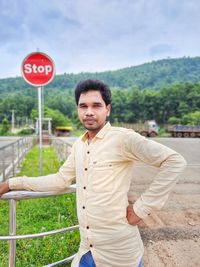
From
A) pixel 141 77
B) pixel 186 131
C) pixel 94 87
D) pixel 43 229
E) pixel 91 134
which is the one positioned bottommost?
pixel 186 131

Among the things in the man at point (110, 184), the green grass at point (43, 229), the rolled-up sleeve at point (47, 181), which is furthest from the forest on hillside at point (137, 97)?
the man at point (110, 184)

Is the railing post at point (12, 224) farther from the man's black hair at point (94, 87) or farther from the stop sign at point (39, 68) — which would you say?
the stop sign at point (39, 68)

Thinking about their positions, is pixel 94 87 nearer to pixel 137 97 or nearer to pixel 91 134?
pixel 91 134

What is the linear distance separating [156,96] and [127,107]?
286 inches

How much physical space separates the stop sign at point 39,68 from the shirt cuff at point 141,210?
424 cm

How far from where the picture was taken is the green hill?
106438 mm

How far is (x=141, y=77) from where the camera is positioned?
4547 inches

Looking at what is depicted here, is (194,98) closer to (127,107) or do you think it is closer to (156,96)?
(156,96)

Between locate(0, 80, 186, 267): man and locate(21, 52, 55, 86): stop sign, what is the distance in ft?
12.9

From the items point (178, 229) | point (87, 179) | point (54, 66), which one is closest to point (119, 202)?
point (87, 179)

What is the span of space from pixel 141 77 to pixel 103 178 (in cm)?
11772

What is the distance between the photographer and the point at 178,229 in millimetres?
3463

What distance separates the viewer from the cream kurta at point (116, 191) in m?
1.32

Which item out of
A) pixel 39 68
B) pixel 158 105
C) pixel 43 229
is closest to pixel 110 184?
pixel 43 229
